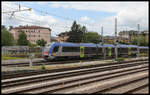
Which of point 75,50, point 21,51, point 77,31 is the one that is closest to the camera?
point 75,50

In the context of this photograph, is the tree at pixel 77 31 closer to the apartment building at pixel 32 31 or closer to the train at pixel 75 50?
the train at pixel 75 50

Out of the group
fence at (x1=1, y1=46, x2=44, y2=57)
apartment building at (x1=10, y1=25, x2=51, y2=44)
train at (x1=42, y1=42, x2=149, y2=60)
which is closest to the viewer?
apartment building at (x1=10, y1=25, x2=51, y2=44)

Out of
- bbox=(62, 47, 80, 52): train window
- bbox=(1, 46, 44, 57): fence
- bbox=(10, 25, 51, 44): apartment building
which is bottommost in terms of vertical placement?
bbox=(1, 46, 44, 57): fence

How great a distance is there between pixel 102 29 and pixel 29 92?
75.5ft

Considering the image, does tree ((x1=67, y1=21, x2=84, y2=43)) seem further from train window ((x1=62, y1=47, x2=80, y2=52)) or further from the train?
train window ((x1=62, y1=47, x2=80, y2=52))

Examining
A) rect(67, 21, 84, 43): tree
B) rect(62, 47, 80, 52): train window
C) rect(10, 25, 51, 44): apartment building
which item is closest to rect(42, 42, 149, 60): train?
rect(62, 47, 80, 52): train window

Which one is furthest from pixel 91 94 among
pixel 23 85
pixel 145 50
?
pixel 145 50

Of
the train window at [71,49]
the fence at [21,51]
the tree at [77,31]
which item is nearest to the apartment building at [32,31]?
the train window at [71,49]

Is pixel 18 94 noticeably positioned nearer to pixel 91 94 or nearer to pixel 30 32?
pixel 91 94

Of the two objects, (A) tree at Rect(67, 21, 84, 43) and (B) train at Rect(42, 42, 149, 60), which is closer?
(B) train at Rect(42, 42, 149, 60)

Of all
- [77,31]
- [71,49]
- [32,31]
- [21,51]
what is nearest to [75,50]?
[71,49]

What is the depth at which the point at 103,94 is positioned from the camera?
8.51 meters

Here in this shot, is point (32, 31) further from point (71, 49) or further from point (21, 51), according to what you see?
point (21, 51)

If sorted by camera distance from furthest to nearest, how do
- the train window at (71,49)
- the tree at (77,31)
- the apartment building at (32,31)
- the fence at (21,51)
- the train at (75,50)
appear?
the fence at (21,51)
the tree at (77,31)
the train window at (71,49)
the train at (75,50)
the apartment building at (32,31)
